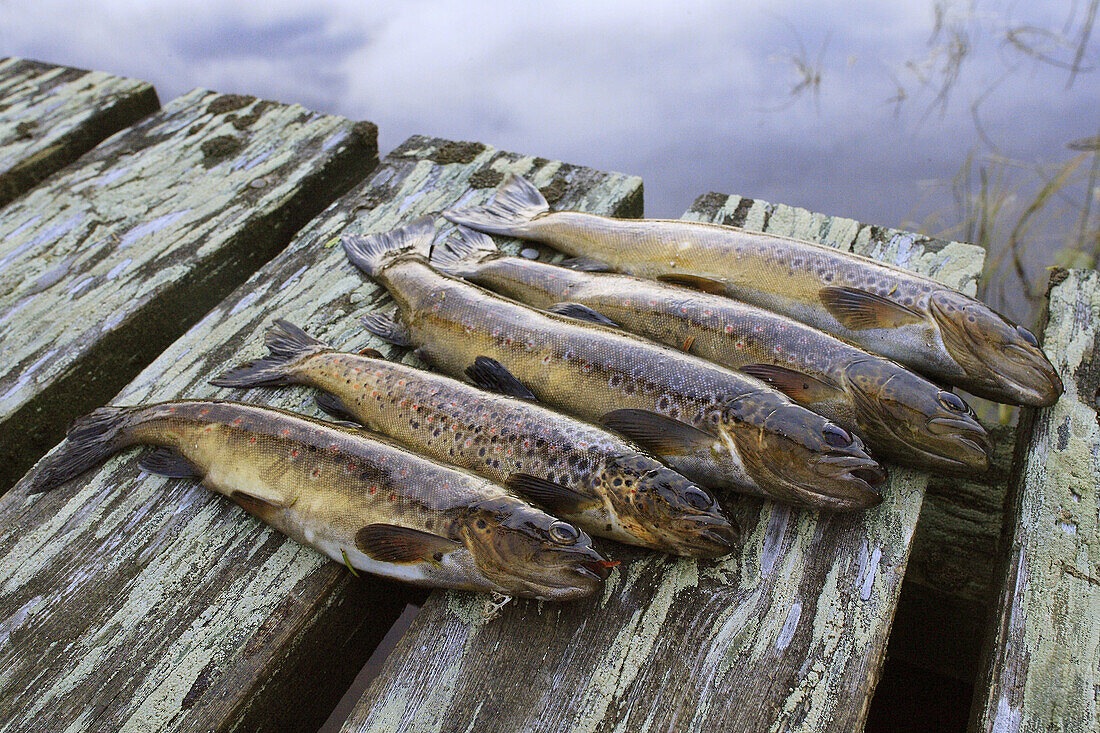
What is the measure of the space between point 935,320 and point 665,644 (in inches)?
69.1

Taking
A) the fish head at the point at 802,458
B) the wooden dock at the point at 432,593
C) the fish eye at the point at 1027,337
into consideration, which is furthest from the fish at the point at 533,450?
the fish eye at the point at 1027,337

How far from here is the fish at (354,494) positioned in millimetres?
2449

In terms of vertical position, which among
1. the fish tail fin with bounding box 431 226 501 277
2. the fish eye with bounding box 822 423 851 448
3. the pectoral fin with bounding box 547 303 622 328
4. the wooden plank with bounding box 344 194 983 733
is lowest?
the wooden plank with bounding box 344 194 983 733

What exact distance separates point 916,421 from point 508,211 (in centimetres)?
228

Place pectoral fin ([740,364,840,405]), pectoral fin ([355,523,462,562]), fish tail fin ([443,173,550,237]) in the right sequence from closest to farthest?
pectoral fin ([355,523,462,562]), pectoral fin ([740,364,840,405]), fish tail fin ([443,173,550,237])

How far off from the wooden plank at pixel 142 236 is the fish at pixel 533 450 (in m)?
1.03

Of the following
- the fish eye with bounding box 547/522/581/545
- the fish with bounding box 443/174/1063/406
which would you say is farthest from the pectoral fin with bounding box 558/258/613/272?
the fish eye with bounding box 547/522/581/545

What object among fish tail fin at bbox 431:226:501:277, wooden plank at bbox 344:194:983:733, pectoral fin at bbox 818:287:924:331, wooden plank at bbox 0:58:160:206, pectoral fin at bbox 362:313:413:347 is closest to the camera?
wooden plank at bbox 344:194:983:733

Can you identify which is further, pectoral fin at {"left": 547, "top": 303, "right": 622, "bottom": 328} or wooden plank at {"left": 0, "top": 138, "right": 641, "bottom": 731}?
pectoral fin at {"left": 547, "top": 303, "right": 622, "bottom": 328}

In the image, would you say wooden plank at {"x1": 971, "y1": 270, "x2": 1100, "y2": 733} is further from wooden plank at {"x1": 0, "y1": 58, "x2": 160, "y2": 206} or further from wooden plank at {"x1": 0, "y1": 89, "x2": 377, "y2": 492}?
wooden plank at {"x1": 0, "y1": 58, "x2": 160, "y2": 206}

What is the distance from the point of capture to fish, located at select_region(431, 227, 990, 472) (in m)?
2.81

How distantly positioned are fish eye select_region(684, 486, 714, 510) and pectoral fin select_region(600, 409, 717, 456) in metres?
0.26

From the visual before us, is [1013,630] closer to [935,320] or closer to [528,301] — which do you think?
[935,320]

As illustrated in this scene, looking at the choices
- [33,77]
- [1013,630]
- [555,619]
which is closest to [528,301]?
[555,619]
